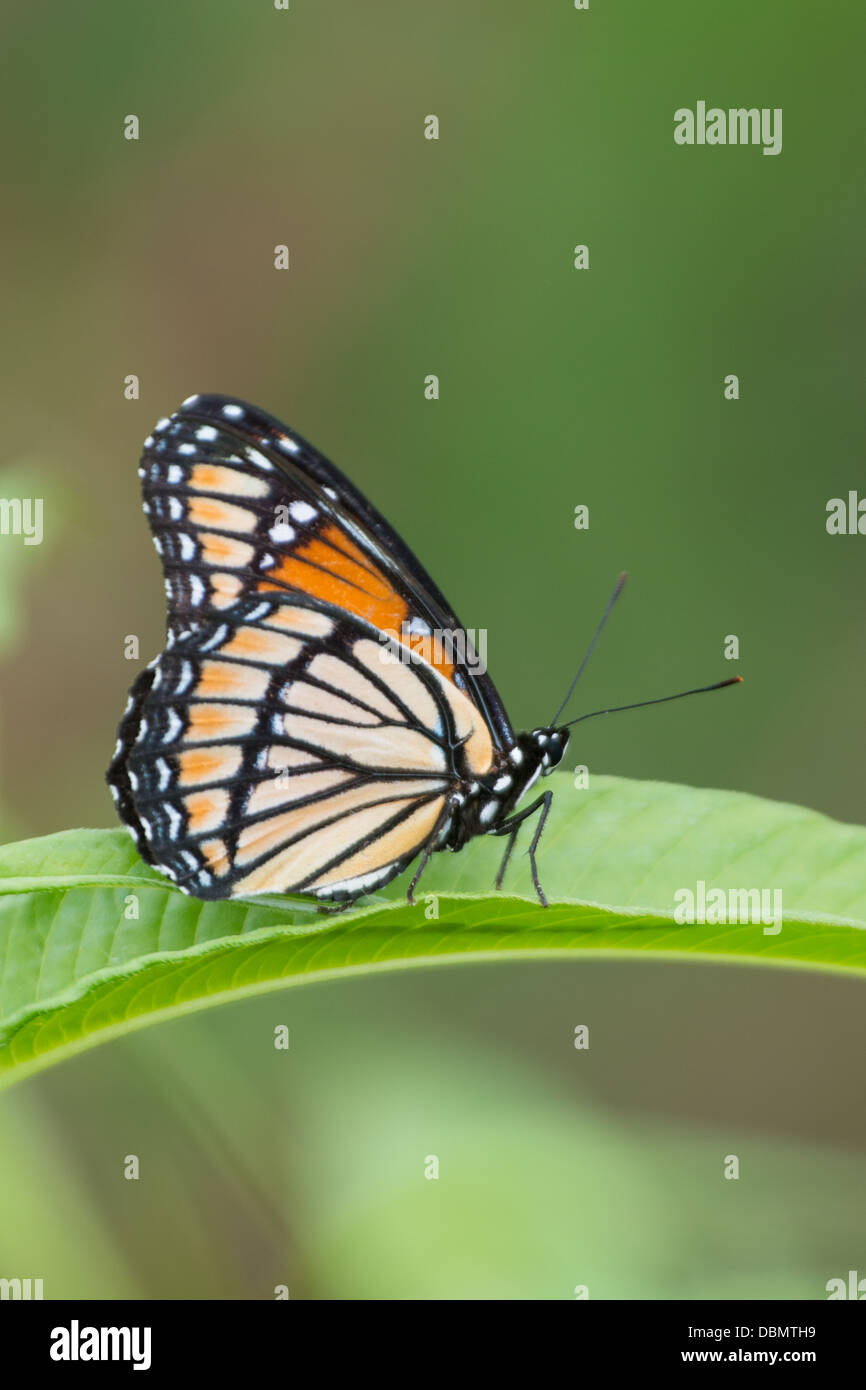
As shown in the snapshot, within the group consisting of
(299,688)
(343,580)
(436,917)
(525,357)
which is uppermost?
(525,357)

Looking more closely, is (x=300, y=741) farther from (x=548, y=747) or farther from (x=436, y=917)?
(x=436, y=917)

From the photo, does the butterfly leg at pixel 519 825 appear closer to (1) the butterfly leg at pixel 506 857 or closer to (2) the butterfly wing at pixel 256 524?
(1) the butterfly leg at pixel 506 857

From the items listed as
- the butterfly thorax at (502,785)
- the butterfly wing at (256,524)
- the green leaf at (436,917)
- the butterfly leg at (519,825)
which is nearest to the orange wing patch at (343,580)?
the butterfly wing at (256,524)

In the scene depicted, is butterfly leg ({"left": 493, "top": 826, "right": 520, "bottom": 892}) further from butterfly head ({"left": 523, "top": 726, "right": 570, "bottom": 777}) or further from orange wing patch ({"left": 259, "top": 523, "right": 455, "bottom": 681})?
orange wing patch ({"left": 259, "top": 523, "right": 455, "bottom": 681})

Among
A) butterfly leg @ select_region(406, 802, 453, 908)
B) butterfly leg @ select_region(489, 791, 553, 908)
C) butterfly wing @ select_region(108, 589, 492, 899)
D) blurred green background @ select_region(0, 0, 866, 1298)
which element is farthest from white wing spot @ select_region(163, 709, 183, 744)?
blurred green background @ select_region(0, 0, 866, 1298)

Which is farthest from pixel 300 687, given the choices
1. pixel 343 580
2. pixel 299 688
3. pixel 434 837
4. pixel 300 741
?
pixel 434 837
